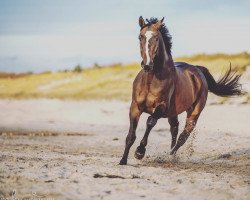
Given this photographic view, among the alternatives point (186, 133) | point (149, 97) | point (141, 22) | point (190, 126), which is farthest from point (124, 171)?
point (190, 126)

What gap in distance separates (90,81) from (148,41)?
3361 centimetres

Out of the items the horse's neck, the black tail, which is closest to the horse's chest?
the horse's neck

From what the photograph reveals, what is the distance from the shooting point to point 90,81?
138 feet

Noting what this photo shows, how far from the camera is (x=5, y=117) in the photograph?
25766 mm

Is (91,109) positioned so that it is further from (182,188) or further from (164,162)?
(182,188)

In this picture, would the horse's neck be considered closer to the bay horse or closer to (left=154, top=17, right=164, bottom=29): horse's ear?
the bay horse

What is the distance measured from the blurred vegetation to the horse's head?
21.8m

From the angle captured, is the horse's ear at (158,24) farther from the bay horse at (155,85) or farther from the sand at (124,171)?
the sand at (124,171)

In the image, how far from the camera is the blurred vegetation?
35.3 meters

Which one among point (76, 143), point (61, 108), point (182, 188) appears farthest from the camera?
point (61, 108)

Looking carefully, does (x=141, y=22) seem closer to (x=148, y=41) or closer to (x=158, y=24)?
Result: (x=158, y=24)

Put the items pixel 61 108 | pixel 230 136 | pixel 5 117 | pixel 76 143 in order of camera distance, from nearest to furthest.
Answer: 1. pixel 76 143
2. pixel 230 136
3. pixel 5 117
4. pixel 61 108

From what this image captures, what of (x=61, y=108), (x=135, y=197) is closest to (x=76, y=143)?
(x=135, y=197)

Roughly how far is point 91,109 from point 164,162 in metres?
18.6
